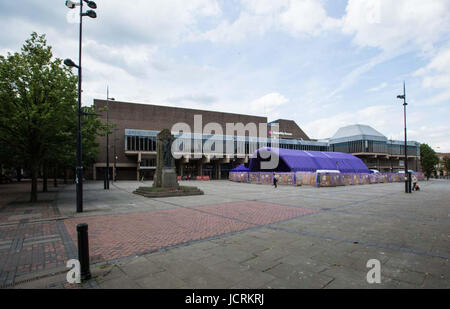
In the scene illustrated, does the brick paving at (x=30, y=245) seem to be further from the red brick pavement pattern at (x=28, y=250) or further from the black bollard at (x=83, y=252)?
the black bollard at (x=83, y=252)

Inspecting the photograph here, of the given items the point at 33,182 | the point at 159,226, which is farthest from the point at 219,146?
the point at 159,226

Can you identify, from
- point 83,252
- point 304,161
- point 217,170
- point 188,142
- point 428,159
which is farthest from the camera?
point 428,159

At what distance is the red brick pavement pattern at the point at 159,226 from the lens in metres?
5.93

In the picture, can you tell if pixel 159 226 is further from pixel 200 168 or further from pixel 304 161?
pixel 200 168

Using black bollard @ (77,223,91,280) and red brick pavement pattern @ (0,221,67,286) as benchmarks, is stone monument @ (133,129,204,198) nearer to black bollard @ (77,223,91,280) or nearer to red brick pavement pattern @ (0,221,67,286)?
red brick pavement pattern @ (0,221,67,286)

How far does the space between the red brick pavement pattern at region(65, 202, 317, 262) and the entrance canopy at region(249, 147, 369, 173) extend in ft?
91.0

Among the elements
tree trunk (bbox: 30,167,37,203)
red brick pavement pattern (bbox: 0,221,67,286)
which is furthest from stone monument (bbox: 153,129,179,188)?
red brick pavement pattern (bbox: 0,221,67,286)

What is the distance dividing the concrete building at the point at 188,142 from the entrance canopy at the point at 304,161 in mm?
11625

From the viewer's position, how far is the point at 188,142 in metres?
50.3

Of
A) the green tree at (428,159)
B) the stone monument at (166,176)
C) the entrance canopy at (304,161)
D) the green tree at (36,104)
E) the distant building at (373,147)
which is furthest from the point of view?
the distant building at (373,147)

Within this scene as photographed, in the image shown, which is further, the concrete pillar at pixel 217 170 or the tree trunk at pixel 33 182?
the concrete pillar at pixel 217 170

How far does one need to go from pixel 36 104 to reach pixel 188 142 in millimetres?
37506

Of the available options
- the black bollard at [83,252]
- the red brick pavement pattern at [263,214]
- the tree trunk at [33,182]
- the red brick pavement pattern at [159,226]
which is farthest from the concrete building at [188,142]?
the black bollard at [83,252]
